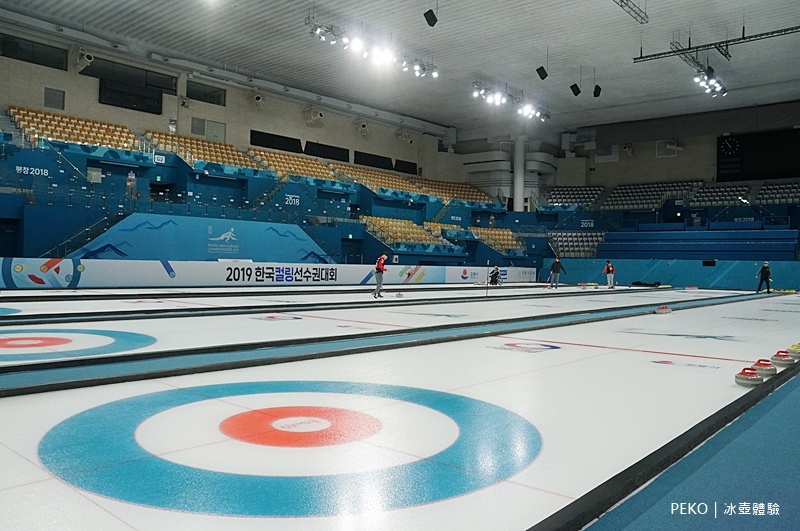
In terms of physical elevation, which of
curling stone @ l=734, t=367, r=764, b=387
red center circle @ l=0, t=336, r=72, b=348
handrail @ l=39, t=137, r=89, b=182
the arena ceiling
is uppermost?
the arena ceiling

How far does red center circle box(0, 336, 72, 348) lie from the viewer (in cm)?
625

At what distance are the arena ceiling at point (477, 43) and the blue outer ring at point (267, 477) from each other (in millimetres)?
19097

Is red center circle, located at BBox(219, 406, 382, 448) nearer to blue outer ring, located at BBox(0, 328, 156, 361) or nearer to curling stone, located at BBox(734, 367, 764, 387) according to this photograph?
blue outer ring, located at BBox(0, 328, 156, 361)

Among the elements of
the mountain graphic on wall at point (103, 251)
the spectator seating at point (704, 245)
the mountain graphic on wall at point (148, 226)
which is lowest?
the mountain graphic on wall at point (103, 251)

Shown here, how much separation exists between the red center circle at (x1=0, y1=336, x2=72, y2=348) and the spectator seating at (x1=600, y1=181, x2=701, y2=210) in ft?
119

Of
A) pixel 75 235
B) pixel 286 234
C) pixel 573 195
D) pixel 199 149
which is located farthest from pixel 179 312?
pixel 573 195

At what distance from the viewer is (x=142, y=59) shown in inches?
1003

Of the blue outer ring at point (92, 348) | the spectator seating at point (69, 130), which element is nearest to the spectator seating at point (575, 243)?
the spectator seating at point (69, 130)

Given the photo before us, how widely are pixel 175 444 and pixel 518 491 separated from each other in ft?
5.58

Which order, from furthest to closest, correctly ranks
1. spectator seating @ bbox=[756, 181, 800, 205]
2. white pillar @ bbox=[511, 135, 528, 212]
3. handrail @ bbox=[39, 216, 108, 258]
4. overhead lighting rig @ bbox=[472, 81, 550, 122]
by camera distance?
white pillar @ bbox=[511, 135, 528, 212], spectator seating @ bbox=[756, 181, 800, 205], overhead lighting rig @ bbox=[472, 81, 550, 122], handrail @ bbox=[39, 216, 108, 258]

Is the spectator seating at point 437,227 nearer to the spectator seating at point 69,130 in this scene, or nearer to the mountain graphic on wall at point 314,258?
the mountain graphic on wall at point 314,258

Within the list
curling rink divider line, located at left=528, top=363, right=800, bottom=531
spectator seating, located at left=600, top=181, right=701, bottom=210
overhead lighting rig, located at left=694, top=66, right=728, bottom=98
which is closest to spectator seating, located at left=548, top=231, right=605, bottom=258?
spectator seating, located at left=600, top=181, right=701, bottom=210

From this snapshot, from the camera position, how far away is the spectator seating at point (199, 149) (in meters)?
25.6

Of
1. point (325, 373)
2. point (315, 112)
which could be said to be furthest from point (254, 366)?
point (315, 112)
